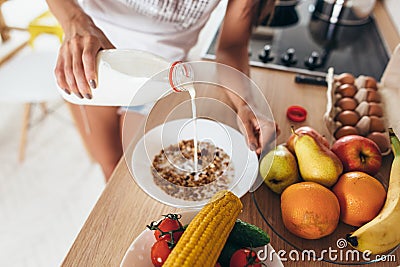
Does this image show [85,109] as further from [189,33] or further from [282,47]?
[282,47]

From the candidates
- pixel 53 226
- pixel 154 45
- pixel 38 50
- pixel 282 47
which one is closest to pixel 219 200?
pixel 154 45

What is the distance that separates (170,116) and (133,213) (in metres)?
0.21

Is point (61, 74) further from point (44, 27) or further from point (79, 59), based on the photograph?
point (44, 27)

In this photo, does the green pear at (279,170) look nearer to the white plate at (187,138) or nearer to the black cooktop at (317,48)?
the white plate at (187,138)

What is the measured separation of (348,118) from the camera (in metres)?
0.86

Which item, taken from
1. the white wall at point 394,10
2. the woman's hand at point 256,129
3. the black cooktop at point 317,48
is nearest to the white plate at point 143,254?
the woman's hand at point 256,129

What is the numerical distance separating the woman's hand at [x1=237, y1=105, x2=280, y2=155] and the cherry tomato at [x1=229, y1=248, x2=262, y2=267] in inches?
10.0

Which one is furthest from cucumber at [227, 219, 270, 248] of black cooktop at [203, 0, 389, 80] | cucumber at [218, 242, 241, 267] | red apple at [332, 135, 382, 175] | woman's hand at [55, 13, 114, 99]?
black cooktop at [203, 0, 389, 80]

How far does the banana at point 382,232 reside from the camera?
0.59 m

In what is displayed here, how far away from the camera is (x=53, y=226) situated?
156 centimetres

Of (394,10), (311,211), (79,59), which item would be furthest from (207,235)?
(394,10)

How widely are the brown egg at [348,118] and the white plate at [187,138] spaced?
24 cm

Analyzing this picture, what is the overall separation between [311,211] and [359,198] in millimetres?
90

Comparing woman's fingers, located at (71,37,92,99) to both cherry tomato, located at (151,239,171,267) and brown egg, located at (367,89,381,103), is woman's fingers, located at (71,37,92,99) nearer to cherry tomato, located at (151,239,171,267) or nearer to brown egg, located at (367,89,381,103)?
cherry tomato, located at (151,239,171,267)
